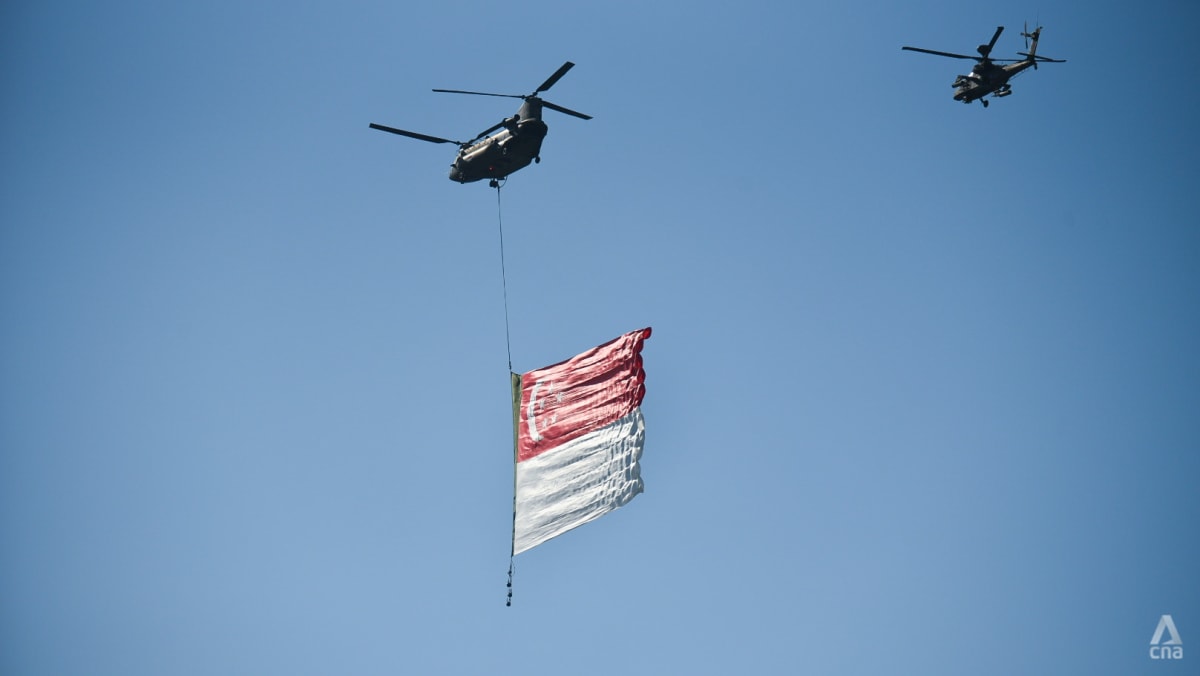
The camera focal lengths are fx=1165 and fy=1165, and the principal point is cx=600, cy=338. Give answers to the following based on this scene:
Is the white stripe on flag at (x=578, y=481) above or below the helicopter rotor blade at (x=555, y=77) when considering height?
below

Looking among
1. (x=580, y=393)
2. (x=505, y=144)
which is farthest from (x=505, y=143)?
(x=580, y=393)

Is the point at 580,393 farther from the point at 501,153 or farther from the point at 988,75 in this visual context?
the point at 988,75

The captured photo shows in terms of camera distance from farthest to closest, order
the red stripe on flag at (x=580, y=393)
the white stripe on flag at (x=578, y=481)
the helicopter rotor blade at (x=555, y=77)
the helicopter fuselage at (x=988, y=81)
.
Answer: the helicopter fuselage at (x=988, y=81), the helicopter rotor blade at (x=555, y=77), the red stripe on flag at (x=580, y=393), the white stripe on flag at (x=578, y=481)

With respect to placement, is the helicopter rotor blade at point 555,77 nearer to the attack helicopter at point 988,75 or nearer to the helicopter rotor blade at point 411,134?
the helicopter rotor blade at point 411,134

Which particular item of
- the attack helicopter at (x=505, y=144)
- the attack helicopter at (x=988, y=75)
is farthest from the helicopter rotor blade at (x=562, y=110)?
the attack helicopter at (x=988, y=75)

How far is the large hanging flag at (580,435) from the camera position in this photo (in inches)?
1189

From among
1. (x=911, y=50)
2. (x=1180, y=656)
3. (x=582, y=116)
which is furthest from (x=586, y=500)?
(x=1180, y=656)

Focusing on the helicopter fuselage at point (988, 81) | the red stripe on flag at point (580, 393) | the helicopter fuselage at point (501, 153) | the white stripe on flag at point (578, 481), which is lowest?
the white stripe on flag at point (578, 481)

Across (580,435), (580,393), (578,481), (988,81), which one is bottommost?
(578,481)

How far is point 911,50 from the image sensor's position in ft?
171

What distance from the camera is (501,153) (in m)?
41.8

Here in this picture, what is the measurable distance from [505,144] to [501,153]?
489 millimetres

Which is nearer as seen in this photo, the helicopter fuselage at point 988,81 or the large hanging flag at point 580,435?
the large hanging flag at point 580,435

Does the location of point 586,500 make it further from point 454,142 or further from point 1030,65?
point 1030,65
